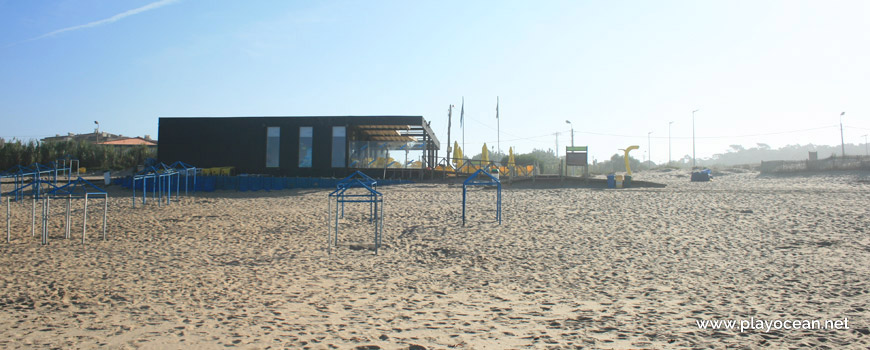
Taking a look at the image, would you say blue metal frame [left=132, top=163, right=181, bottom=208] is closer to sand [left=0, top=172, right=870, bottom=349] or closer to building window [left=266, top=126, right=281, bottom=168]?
sand [left=0, top=172, right=870, bottom=349]

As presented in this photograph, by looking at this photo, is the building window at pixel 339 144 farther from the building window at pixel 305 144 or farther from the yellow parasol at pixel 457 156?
the yellow parasol at pixel 457 156

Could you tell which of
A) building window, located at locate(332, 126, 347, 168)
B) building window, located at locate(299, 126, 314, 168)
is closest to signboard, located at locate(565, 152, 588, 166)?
building window, located at locate(332, 126, 347, 168)

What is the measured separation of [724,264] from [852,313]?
2737mm

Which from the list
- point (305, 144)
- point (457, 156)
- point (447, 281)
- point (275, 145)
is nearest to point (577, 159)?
point (457, 156)

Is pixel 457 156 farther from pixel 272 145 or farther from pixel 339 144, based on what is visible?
pixel 272 145

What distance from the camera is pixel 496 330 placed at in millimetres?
5410

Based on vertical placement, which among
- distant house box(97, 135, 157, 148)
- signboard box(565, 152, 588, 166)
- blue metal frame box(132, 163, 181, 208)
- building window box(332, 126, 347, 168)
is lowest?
blue metal frame box(132, 163, 181, 208)

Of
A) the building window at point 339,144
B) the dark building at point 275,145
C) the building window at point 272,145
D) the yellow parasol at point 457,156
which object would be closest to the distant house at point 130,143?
the dark building at point 275,145

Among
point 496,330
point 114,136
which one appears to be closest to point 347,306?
point 496,330

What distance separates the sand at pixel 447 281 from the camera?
523 centimetres

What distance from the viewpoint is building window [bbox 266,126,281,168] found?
1175 inches

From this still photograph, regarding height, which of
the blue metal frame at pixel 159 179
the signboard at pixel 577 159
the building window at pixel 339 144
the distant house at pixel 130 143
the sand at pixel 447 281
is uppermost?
the distant house at pixel 130 143

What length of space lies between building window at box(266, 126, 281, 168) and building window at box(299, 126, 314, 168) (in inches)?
53.5

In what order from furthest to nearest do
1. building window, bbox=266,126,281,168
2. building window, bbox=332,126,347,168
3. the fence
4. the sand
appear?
the fence → building window, bbox=266,126,281,168 → building window, bbox=332,126,347,168 → the sand
